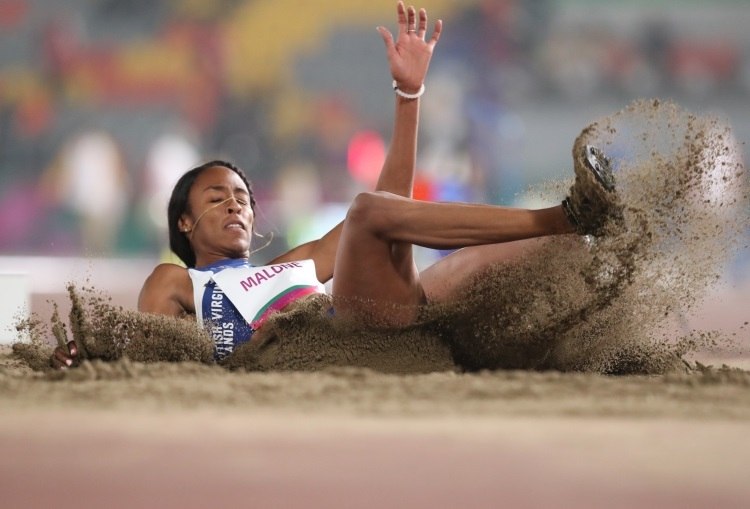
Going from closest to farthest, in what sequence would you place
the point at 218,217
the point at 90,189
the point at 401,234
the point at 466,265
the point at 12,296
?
the point at 401,234 < the point at 466,265 < the point at 218,217 < the point at 12,296 < the point at 90,189

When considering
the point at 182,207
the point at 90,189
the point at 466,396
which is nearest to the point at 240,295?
the point at 182,207

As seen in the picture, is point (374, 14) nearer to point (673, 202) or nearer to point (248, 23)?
point (248, 23)

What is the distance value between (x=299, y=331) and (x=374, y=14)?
14.8ft

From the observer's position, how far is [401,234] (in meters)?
1.79

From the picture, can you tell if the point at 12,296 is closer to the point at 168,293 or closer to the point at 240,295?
the point at 168,293

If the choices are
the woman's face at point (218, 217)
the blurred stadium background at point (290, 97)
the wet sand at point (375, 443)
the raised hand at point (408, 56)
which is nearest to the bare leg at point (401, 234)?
the wet sand at point (375, 443)

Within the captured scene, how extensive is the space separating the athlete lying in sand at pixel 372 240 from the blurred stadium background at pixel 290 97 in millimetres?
3109

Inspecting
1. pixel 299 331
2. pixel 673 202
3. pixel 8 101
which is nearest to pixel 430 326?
pixel 299 331

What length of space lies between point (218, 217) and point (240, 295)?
34 centimetres

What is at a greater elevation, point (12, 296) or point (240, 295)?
point (12, 296)

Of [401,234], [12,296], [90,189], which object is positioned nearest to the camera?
[401,234]

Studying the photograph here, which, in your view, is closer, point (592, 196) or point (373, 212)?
point (592, 196)

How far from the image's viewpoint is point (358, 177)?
5.89 meters

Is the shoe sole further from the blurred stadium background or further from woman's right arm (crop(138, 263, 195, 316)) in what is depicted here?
the blurred stadium background
